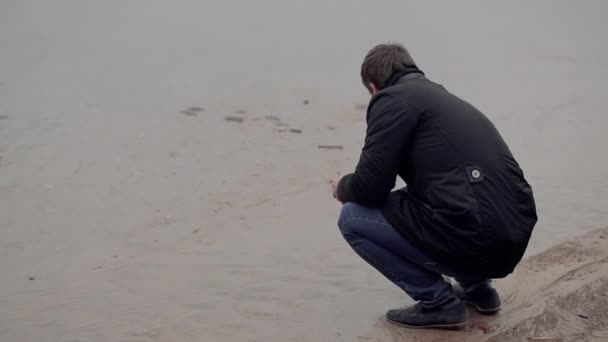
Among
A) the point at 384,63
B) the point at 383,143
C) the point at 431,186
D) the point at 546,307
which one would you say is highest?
the point at 384,63

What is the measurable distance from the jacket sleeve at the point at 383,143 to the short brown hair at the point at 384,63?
7.6 inches

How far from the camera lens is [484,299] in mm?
3668

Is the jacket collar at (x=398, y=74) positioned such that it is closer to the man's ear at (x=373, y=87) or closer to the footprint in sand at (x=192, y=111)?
the man's ear at (x=373, y=87)

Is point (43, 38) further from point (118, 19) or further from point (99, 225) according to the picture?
point (99, 225)

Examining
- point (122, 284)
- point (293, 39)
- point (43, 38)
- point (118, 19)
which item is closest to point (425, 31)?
point (293, 39)

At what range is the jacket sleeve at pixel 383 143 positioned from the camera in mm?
3131

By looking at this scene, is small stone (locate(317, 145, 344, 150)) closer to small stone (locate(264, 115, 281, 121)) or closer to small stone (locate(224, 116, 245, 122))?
small stone (locate(264, 115, 281, 121))

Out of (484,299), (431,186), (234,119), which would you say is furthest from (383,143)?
(234,119)

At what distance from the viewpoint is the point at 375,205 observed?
3389 millimetres

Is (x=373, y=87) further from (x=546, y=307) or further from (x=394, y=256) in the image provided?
(x=546, y=307)

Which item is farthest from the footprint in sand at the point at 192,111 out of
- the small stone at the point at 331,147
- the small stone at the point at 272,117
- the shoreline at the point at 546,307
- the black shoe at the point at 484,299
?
the black shoe at the point at 484,299

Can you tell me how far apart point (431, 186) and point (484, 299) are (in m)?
0.84

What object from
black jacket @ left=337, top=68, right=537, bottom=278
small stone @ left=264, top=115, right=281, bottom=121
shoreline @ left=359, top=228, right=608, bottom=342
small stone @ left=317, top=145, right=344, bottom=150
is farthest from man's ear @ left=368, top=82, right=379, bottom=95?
small stone @ left=264, top=115, right=281, bottom=121

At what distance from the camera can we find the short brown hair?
10.9 ft
